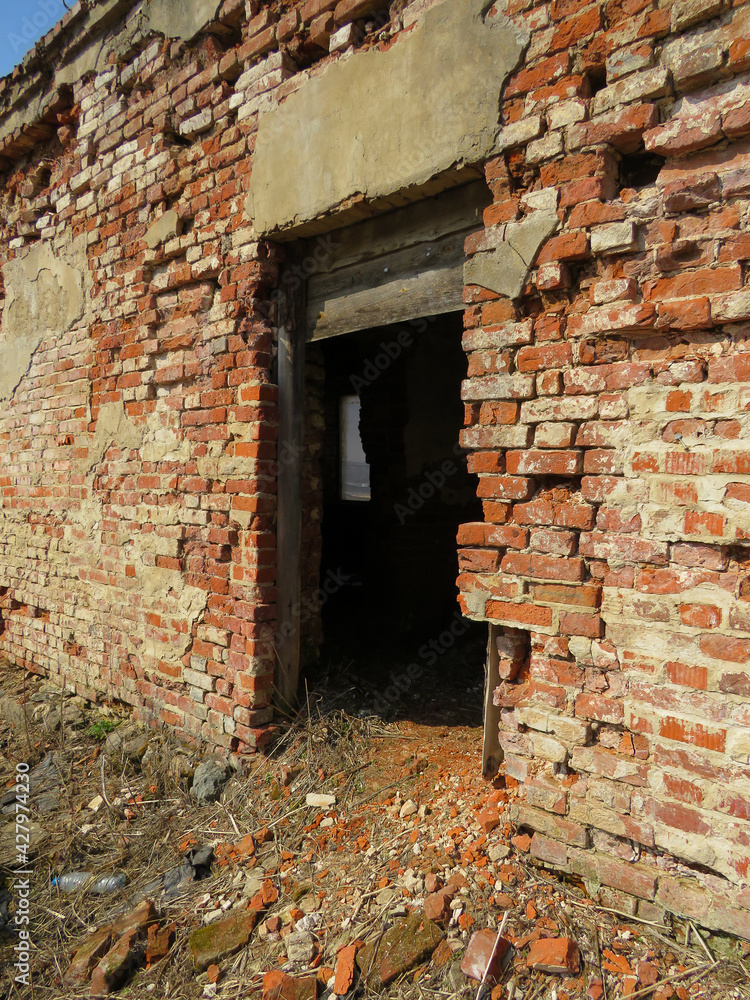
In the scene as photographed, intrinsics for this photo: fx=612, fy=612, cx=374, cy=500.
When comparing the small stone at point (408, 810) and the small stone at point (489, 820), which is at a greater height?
the small stone at point (489, 820)

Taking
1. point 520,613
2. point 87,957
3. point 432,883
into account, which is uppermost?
point 520,613

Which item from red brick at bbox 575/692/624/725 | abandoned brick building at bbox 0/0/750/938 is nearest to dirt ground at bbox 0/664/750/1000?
abandoned brick building at bbox 0/0/750/938

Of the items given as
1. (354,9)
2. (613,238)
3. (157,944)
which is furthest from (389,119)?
(157,944)

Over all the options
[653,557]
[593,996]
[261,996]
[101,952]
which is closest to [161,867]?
[101,952]

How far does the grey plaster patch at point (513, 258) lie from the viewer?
6.72 feet

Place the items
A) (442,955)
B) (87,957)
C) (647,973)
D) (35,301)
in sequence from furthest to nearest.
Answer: (35,301)
(87,957)
(442,955)
(647,973)

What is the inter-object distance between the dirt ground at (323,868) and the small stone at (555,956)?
23 millimetres

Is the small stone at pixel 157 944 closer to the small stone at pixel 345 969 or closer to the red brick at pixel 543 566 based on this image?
the small stone at pixel 345 969

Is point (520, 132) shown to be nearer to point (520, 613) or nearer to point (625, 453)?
point (625, 453)

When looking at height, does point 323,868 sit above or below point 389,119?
below

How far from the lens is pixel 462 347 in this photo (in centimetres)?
272

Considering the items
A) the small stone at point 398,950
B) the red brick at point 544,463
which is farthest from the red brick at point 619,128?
the small stone at point 398,950

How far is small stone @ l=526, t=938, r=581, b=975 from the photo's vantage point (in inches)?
68.3

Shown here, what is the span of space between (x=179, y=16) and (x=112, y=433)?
7.58 ft
